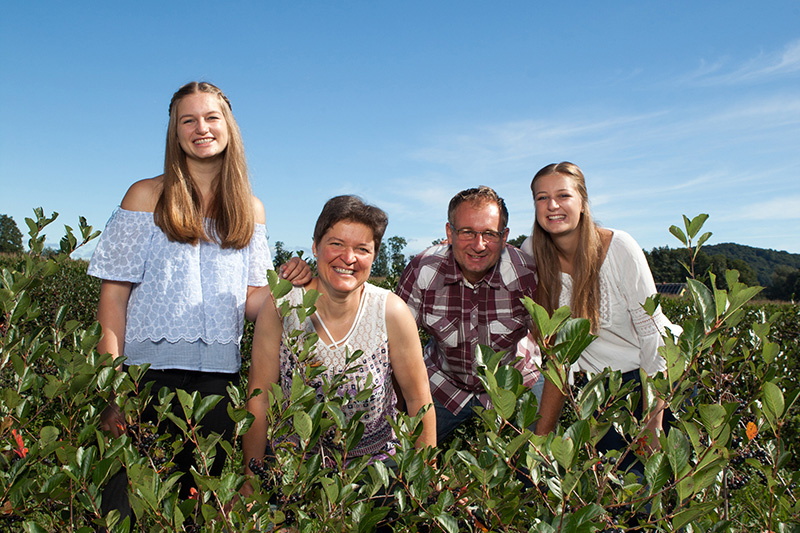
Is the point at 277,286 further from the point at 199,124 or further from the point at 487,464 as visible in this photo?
the point at 199,124

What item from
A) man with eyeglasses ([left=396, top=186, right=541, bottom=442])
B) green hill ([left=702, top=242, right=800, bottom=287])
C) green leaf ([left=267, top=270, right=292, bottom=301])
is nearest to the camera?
green leaf ([left=267, top=270, right=292, bottom=301])

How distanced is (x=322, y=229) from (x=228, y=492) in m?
1.57

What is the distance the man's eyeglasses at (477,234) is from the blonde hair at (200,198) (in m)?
1.29

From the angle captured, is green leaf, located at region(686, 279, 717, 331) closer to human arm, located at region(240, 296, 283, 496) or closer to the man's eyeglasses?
human arm, located at region(240, 296, 283, 496)

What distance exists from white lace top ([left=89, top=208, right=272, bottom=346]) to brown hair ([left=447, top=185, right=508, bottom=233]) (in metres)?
1.46

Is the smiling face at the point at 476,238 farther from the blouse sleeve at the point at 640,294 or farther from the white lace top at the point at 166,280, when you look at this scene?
the white lace top at the point at 166,280

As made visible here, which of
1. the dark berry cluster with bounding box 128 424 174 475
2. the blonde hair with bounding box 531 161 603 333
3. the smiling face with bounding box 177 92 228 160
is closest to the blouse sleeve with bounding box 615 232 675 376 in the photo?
the blonde hair with bounding box 531 161 603 333

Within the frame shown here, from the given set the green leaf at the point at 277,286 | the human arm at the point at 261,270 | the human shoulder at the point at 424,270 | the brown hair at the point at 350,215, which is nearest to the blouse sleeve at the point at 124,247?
the human arm at the point at 261,270

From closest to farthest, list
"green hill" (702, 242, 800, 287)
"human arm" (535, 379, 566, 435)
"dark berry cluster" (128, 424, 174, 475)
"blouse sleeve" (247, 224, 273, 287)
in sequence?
"dark berry cluster" (128, 424, 174, 475), "human arm" (535, 379, 566, 435), "blouse sleeve" (247, 224, 273, 287), "green hill" (702, 242, 800, 287)

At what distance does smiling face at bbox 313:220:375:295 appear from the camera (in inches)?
104

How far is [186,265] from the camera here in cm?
275

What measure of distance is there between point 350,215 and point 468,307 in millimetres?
1365

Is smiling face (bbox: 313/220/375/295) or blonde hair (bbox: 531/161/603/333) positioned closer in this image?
smiling face (bbox: 313/220/375/295)

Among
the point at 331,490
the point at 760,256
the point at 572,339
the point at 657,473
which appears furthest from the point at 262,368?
the point at 760,256
